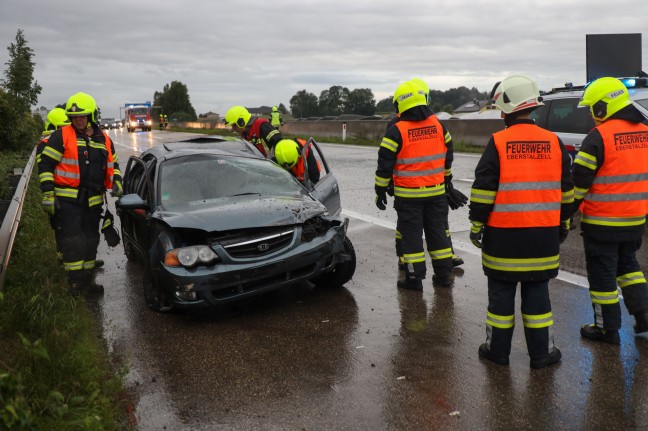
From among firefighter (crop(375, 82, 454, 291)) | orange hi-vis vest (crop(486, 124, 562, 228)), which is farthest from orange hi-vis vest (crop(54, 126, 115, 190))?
orange hi-vis vest (crop(486, 124, 562, 228))

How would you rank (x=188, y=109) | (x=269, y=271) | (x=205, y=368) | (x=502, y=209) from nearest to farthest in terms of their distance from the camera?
(x=502, y=209) < (x=205, y=368) < (x=269, y=271) < (x=188, y=109)

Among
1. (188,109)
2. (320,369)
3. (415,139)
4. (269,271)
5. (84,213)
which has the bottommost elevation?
(320,369)

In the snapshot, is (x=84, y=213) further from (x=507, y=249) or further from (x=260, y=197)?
(x=507, y=249)

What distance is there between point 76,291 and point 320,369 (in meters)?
2.91

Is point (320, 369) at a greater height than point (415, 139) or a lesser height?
lesser

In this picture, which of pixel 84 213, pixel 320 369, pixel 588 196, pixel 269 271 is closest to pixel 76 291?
pixel 84 213

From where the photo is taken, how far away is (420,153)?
5.70m

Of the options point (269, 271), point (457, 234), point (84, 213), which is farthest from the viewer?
point (457, 234)

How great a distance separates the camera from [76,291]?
5922mm

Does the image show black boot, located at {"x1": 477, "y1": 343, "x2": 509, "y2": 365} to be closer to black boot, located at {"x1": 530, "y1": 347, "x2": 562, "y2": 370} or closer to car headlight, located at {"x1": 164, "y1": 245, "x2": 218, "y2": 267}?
black boot, located at {"x1": 530, "y1": 347, "x2": 562, "y2": 370}

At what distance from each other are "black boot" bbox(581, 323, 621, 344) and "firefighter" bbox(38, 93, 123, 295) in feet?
14.4

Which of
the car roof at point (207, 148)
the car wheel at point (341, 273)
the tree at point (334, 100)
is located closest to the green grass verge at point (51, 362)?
the car roof at point (207, 148)

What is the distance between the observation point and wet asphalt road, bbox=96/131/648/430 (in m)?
3.53

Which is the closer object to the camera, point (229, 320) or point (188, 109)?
point (229, 320)
